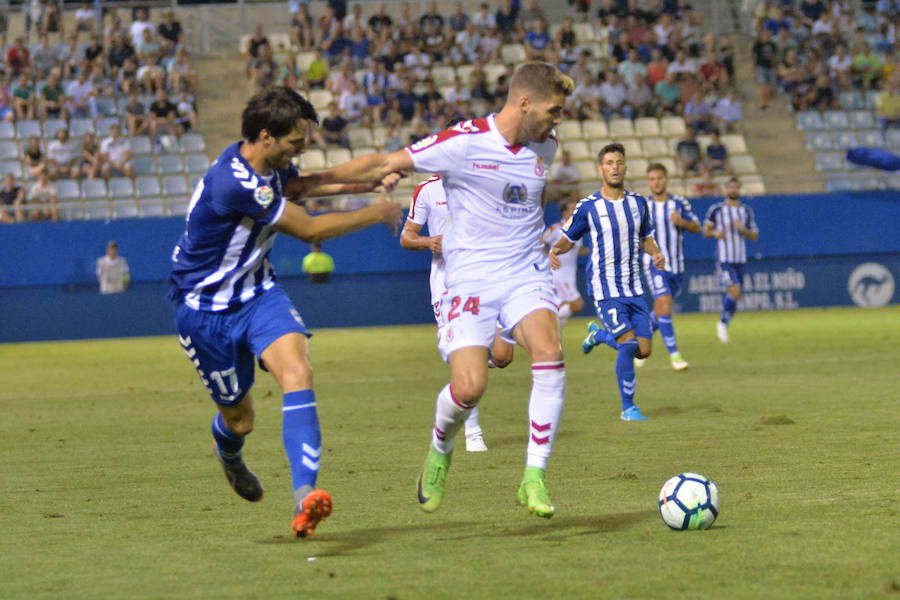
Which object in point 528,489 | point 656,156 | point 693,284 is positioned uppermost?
point 528,489

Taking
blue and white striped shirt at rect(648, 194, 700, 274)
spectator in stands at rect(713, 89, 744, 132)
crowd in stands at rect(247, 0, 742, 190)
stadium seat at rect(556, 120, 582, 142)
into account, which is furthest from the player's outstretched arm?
spectator in stands at rect(713, 89, 744, 132)

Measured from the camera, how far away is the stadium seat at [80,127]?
87.0 feet

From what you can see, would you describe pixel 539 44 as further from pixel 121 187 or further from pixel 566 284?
pixel 566 284

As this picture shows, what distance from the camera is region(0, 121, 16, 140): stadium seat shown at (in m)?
26.3

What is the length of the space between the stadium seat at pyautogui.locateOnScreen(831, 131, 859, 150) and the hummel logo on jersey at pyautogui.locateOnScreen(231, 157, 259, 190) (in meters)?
24.8

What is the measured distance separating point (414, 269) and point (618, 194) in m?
15.1

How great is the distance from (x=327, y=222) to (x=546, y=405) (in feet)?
4.84

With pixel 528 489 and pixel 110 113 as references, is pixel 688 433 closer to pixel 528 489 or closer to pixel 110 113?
pixel 528 489

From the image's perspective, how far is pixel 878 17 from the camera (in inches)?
1272

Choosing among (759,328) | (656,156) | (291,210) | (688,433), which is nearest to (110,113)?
(656,156)

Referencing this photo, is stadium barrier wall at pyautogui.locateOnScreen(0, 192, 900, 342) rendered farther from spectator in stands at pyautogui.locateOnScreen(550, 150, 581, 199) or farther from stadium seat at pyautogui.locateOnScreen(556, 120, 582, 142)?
stadium seat at pyautogui.locateOnScreen(556, 120, 582, 142)

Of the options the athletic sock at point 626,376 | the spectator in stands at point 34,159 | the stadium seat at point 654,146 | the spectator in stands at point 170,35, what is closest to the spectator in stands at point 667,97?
the stadium seat at point 654,146

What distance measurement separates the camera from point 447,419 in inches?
265

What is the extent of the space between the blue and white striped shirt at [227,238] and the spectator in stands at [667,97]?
23239 mm
